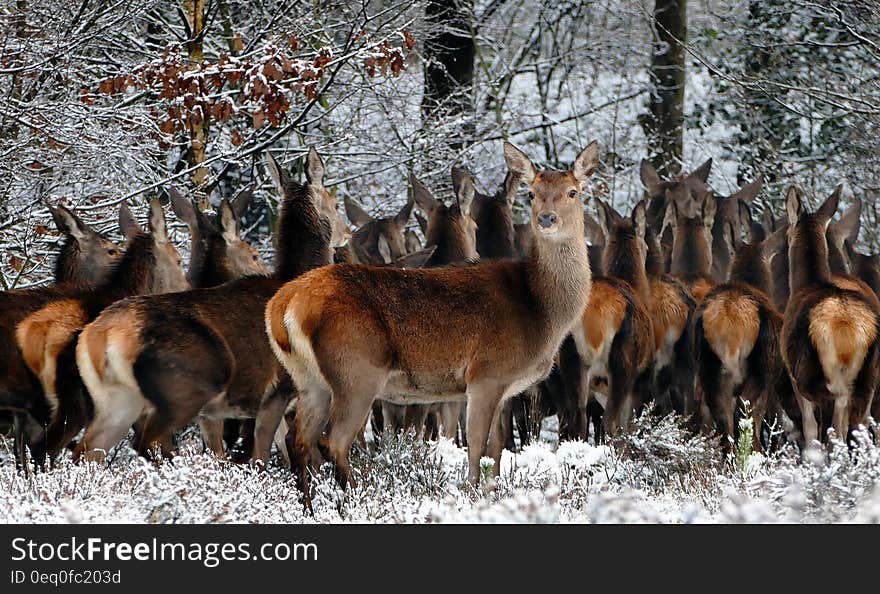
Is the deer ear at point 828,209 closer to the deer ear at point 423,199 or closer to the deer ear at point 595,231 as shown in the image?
the deer ear at point 595,231

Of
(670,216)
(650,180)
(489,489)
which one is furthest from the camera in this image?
(650,180)

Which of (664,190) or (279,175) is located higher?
(664,190)

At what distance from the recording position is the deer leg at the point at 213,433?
9.27 metres

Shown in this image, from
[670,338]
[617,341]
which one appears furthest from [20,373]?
[670,338]

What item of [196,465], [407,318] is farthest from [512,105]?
[196,465]

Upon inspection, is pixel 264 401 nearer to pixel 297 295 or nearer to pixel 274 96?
pixel 297 295

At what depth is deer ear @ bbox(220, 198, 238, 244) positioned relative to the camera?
9.88m

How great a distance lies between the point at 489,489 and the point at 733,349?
3696 mm

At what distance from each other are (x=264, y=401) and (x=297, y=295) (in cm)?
134

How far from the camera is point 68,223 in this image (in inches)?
403

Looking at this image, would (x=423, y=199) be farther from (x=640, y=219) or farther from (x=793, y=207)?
(x=793, y=207)

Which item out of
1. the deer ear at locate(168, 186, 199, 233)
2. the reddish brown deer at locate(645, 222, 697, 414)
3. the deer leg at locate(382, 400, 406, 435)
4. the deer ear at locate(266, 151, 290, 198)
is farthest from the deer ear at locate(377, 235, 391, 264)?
the deer ear at locate(266, 151, 290, 198)

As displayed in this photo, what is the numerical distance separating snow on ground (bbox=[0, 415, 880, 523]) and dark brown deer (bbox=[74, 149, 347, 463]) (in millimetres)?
347

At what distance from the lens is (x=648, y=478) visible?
8641mm
